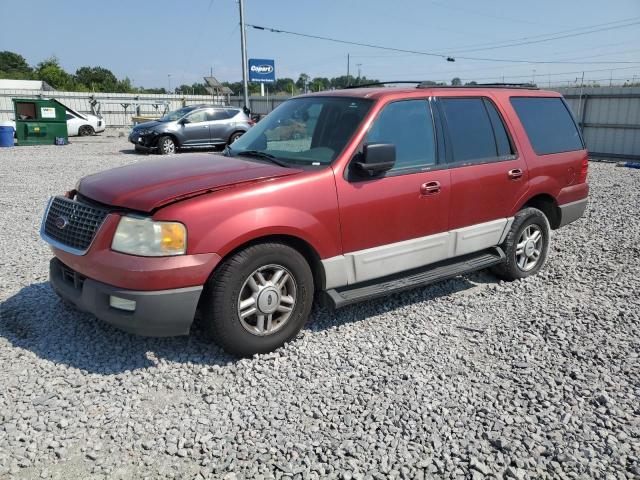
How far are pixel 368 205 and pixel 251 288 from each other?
44.0 inches

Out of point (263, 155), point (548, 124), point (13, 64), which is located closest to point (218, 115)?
point (548, 124)

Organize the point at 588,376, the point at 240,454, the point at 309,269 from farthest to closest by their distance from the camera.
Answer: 1. the point at 309,269
2. the point at 588,376
3. the point at 240,454

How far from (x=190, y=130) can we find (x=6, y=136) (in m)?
8.03

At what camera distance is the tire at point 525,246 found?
5176 mm

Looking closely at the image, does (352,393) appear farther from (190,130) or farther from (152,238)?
(190,130)

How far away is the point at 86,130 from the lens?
26156 millimetres

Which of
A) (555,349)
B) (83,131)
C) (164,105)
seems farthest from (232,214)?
(164,105)

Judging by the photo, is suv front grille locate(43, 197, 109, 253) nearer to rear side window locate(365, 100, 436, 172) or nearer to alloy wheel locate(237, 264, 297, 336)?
alloy wheel locate(237, 264, 297, 336)

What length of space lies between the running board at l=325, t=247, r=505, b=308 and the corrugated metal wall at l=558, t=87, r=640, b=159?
49.0 feet

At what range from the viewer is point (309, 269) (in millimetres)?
3768

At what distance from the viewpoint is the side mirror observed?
148 inches

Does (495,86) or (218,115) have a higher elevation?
(495,86)

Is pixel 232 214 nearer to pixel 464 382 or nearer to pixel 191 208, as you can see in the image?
pixel 191 208

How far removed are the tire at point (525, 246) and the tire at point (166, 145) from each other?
1500cm
